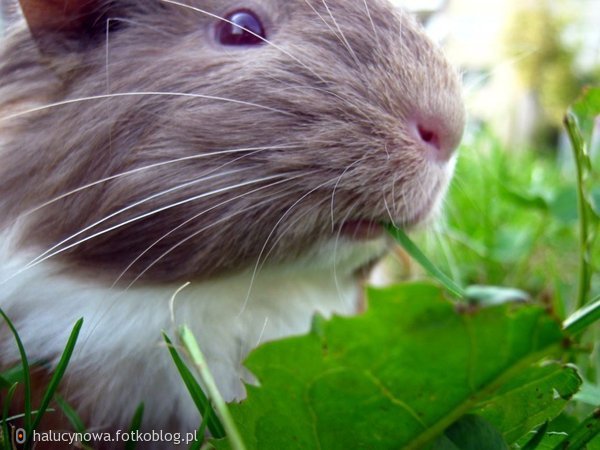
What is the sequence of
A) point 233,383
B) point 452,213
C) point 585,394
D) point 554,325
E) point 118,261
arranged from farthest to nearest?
point 452,213 → point 233,383 → point 118,261 → point 585,394 → point 554,325

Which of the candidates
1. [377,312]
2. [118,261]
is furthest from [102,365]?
[377,312]

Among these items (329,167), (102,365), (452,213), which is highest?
(329,167)

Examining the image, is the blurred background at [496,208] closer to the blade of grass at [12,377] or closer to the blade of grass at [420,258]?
the blade of grass at [420,258]

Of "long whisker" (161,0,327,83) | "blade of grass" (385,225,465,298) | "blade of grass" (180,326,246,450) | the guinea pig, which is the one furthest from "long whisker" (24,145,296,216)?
"blade of grass" (180,326,246,450)

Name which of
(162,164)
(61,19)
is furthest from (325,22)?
(61,19)

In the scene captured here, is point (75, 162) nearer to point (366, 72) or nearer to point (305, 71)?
point (305, 71)

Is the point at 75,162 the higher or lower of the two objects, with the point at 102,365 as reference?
higher

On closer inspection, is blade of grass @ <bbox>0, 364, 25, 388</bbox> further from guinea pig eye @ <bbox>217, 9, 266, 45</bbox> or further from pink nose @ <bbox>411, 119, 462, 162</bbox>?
pink nose @ <bbox>411, 119, 462, 162</bbox>

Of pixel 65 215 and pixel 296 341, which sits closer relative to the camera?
pixel 296 341

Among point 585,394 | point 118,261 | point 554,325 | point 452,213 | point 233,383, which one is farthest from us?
point 452,213
